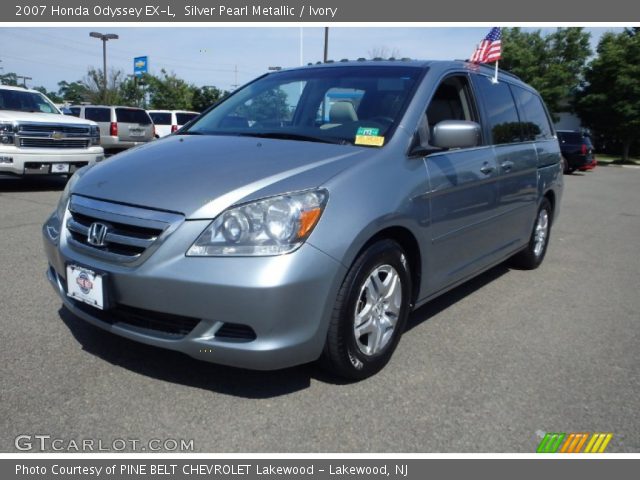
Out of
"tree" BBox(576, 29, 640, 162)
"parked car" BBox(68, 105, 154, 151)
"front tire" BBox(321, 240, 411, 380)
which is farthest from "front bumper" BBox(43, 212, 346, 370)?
"tree" BBox(576, 29, 640, 162)

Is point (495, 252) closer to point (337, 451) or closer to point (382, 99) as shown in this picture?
point (382, 99)

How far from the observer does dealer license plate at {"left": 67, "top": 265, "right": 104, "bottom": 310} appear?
2.55 m

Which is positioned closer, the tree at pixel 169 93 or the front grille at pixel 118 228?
the front grille at pixel 118 228

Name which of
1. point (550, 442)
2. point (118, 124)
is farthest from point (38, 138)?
point (550, 442)

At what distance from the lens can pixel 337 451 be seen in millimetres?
2328

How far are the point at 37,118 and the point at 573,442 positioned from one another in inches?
365

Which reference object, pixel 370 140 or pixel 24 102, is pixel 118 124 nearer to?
pixel 24 102

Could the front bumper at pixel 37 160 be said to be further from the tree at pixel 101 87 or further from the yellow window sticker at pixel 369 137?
the tree at pixel 101 87

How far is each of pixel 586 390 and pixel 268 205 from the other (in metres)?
2.01

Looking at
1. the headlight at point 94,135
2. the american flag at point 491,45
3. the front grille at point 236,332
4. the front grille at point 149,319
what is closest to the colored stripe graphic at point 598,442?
the front grille at point 236,332

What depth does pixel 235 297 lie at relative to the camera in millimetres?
2328

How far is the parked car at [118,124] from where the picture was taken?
15.9 m

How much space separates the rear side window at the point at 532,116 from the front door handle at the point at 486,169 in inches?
46.7
